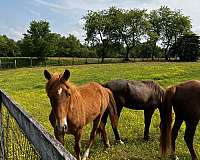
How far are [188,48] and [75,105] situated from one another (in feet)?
193

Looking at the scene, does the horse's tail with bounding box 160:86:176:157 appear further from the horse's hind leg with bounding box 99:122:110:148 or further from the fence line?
the fence line

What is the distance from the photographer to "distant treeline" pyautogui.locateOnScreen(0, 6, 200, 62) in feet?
215

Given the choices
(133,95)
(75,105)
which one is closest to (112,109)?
(133,95)

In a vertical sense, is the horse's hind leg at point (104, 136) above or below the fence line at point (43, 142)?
below

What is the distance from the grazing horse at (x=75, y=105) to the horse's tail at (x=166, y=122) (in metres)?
1.35

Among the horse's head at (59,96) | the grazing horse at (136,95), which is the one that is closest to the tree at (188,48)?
the grazing horse at (136,95)

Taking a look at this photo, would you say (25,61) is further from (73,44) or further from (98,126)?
(98,126)

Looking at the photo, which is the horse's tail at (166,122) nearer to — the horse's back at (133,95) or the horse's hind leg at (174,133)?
the horse's hind leg at (174,133)

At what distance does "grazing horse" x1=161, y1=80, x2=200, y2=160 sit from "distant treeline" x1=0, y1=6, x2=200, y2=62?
54.1m

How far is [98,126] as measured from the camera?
8406 mm

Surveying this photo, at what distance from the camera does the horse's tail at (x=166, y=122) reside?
767 cm

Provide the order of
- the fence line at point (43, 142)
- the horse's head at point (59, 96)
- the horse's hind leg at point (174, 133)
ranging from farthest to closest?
1. the horse's hind leg at point (174, 133)
2. the horse's head at point (59, 96)
3. the fence line at point (43, 142)

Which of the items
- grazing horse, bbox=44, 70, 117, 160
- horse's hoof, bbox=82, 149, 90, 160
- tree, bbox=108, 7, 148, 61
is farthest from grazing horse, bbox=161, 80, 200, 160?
tree, bbox=108, 7, 148, 61

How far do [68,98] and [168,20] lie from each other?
87.4 meters
